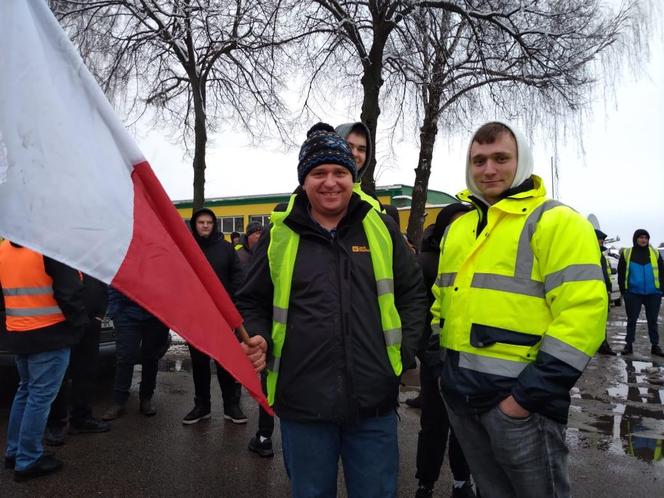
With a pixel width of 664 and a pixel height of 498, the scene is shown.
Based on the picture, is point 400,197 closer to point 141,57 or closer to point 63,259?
point 141,57

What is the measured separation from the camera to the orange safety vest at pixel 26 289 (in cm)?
355

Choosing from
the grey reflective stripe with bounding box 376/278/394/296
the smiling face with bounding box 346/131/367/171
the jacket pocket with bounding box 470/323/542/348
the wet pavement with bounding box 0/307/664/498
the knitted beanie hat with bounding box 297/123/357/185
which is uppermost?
the smiling face with bounding box 346/131/367/171

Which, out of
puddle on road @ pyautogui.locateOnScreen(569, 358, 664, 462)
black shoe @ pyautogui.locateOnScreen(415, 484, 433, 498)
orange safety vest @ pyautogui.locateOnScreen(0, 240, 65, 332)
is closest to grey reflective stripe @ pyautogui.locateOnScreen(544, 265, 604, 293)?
black shoe @ pyautogui.locateOnScreen(415, 484, 433, 498)

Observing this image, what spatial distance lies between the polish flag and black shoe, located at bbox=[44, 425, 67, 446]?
342 cm

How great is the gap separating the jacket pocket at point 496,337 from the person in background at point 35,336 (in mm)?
3054

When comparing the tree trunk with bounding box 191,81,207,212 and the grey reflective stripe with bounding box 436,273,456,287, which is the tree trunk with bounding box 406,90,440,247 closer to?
the tree trunk with bounding box 191,81,207,212

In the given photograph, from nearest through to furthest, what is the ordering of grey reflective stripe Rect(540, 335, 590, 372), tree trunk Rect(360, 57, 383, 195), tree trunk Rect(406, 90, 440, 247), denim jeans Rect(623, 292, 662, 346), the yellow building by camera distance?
grey reflective stripe Rect(540, 335, 590, 372) < denim jeans Rect(623, 292, 662, 346) < tree trunk Rect(360, 57, 383, 195) < tree trunk Rect(406, 90, 440, 247) < the yellow building

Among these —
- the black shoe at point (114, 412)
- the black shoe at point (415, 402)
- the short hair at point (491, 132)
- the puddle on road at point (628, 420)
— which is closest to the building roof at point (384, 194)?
the puddle on road at point (628, 420)

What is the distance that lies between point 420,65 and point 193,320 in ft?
26.2

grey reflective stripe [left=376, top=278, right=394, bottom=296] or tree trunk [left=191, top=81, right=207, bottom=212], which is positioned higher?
Answer: tree trunk [left=191, top=81, right=207, bottom=212]

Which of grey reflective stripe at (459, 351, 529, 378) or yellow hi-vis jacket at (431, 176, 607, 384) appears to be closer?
yellow hi-vis jacket at (431, 176, 607, 384)

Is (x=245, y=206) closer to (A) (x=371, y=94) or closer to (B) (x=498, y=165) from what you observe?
(A) (x=371, y=94)

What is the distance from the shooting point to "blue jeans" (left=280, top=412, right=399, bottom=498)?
6.63ft

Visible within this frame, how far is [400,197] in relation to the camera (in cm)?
2355
